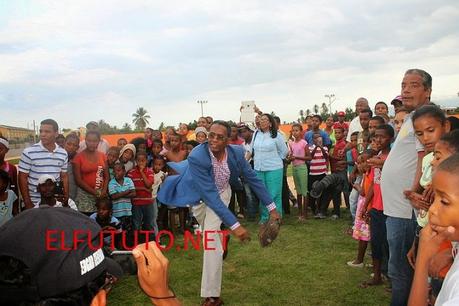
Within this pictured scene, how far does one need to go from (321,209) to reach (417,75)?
4922mm

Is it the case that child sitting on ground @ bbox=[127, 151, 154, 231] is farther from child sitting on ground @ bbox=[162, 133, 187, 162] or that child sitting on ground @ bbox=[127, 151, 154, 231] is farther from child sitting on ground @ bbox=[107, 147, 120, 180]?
child sitting on ground @ bbox=[162, 133, 187, 162]

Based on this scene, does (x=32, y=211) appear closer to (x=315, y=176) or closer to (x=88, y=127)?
(x=88, y=127)

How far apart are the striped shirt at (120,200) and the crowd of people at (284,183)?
0.01 meters

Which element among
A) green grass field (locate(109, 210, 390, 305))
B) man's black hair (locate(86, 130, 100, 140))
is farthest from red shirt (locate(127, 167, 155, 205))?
green grass field (locate(109, 210, 390, 305))

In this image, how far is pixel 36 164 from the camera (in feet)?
18.0

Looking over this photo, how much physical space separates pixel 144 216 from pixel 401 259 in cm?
422

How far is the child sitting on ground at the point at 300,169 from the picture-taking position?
27.1ft

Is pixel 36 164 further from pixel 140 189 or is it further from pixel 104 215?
pixel 140 189

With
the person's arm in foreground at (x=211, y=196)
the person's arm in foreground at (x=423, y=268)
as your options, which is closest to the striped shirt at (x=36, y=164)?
the person's arm in foreground at (x=211, y=196)

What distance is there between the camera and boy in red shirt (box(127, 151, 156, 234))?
6.54 metres

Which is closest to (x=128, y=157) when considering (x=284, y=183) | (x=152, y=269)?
(x=284, y=183)

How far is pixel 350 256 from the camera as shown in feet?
18.7

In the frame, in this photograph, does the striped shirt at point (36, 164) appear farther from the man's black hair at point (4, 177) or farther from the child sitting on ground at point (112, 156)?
the child sitting on ground at point (112, 156)

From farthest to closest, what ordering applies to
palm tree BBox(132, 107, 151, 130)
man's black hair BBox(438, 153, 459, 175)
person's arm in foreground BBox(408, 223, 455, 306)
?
palm tree BBox(132, 107, 151, 130) → person's arm in foreground BBox(408, 223, 455, 306) → man's black hair BBox(438, 153, 459, 175)
